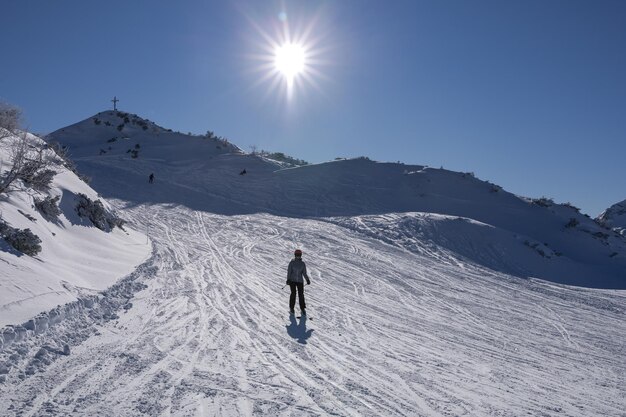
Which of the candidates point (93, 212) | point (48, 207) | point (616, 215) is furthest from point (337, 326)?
point (616, 215)

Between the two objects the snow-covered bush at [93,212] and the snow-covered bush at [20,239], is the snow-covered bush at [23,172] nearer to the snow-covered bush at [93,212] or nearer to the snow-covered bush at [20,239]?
the snow-covered bush at [93,212]

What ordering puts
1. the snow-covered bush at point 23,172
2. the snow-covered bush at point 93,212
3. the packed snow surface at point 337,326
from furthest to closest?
1. the snow-covered bush at point 93,212
2. the snow-covered bush at point 23,172
3. the packed snow surface at point 337,326

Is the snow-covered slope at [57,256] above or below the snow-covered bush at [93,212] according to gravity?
below

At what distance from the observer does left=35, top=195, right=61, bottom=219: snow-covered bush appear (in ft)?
42.5

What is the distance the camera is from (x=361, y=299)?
561 inches

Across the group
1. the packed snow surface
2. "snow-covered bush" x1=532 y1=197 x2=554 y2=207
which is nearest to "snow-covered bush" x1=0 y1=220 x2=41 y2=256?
the packed snow surface

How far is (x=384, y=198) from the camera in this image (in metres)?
38.1

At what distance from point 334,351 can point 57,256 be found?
715cm

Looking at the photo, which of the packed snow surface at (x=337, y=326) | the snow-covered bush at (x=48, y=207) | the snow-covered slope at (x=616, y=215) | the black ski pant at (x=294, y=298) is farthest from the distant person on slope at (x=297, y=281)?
the snow-covered slope at (x=616, y=215)

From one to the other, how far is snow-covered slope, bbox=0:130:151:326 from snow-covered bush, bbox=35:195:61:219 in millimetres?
155

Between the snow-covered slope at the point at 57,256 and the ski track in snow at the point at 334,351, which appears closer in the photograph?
the ski track in snow at the point at 334,351

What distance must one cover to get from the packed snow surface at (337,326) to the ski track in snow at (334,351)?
41 mm

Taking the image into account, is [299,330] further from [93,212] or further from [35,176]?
[93,212]

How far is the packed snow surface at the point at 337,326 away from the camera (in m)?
6.30
